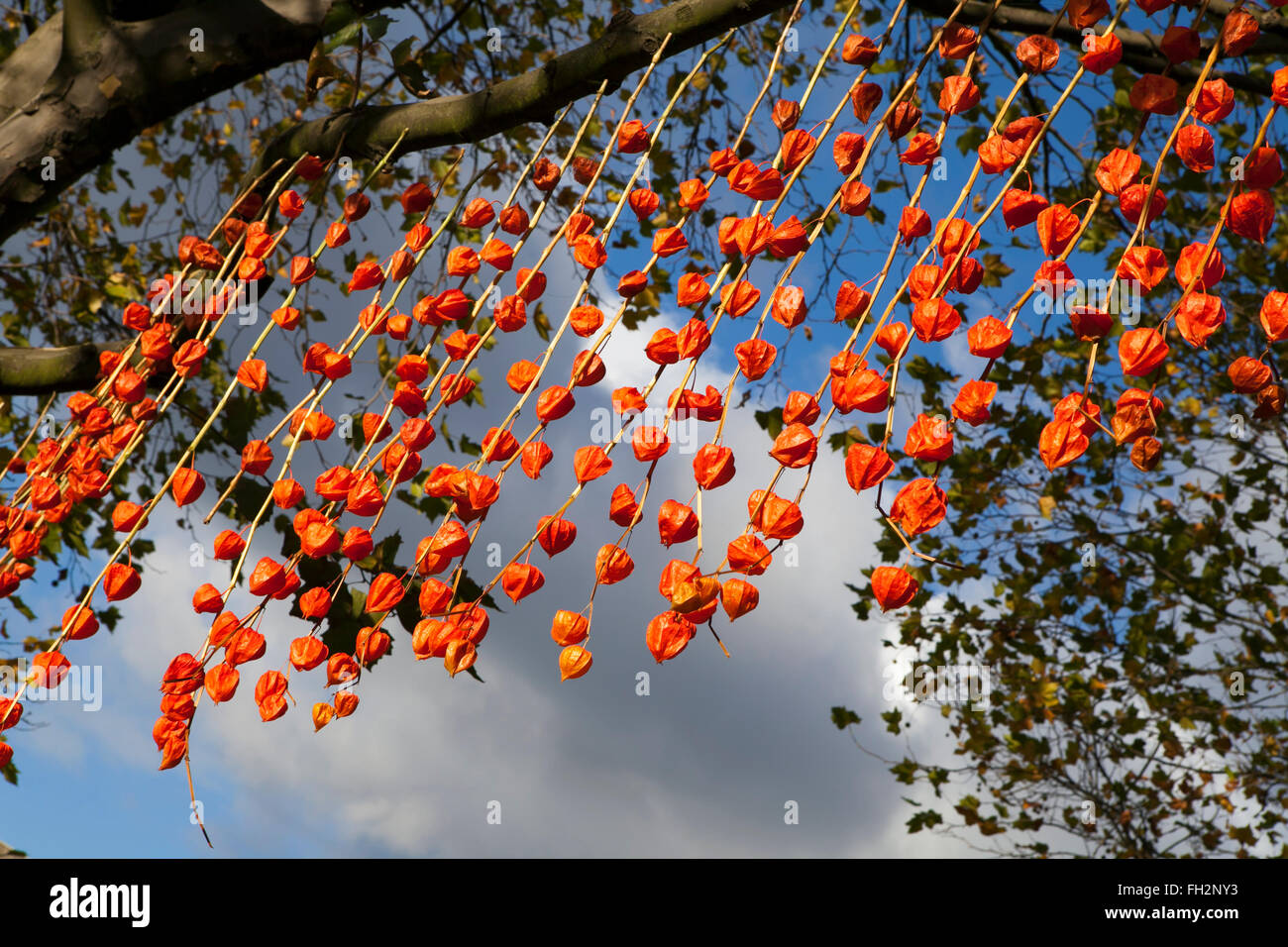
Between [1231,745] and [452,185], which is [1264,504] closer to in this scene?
[1231,745]

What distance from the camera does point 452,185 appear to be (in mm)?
4641

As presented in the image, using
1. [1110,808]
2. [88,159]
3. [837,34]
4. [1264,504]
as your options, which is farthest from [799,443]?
[1110,808]

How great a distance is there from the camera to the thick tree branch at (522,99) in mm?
1805

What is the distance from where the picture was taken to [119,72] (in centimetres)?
243

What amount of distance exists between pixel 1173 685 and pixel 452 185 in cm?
468

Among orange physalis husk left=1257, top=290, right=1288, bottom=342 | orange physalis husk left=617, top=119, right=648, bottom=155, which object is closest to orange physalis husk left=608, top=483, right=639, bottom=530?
orange physalis husk left=617, top=119, right=648, bottom=155

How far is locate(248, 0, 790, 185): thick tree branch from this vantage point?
180 centimetres

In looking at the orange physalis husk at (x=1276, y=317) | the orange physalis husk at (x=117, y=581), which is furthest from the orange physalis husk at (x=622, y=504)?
the orange physalis husk at (x=117, y=581)

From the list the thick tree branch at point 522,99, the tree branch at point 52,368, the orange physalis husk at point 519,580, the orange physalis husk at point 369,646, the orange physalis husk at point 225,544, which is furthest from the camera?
the tree branch at point 52,368

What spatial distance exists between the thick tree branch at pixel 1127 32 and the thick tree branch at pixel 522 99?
0.85m

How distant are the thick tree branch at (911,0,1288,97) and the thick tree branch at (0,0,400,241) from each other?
1631mm

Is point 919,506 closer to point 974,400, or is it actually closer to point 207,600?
point 974,400

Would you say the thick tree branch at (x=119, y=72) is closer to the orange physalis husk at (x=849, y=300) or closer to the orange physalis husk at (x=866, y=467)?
the orange physalis husk at (x=849, y=300)

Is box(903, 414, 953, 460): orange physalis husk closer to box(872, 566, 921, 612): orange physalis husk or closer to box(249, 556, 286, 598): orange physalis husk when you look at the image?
box(872, 566, 921, 612): orange physalis husk
